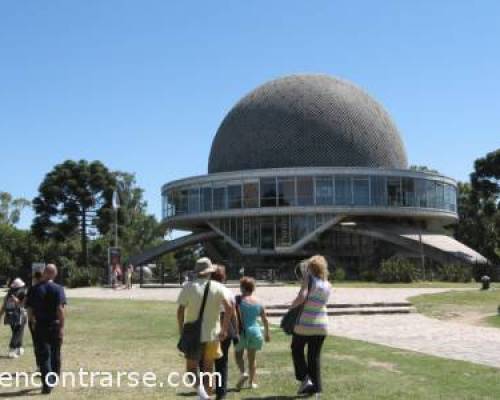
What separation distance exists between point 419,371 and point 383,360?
2.94 ft

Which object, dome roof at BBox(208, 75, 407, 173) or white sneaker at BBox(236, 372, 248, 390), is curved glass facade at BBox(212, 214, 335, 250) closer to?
dome roof at BBox(208, 75, 407, 173)

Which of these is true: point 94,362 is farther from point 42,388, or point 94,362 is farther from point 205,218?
point 205,218

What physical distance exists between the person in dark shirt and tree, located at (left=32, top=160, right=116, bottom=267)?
3684 cm

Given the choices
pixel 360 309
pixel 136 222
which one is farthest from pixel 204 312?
pixel 136 222

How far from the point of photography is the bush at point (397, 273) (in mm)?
31078

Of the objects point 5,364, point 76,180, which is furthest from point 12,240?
point 5,364

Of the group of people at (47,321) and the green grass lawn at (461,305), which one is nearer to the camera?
the group of people at (47,321)

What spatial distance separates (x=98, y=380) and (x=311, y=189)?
35241mm

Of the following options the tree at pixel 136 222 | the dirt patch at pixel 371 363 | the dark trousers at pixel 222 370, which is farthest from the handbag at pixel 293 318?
the tree at pixel 136 222

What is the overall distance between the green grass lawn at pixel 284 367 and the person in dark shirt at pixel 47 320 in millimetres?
416

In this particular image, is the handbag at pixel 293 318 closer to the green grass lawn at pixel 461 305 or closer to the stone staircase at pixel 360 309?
the green grass lawn at pixel 461 305

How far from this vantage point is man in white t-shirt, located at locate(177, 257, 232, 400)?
20.9ft

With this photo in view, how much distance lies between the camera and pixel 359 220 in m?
44.1

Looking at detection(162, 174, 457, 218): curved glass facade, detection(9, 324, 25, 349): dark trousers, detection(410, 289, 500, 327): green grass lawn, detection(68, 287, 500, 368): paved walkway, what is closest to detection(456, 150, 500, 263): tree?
detection(162, 174, 457, 218): curved glass facade
